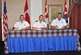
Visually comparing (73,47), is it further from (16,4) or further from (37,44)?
(16,4)

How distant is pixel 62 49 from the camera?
766 cm

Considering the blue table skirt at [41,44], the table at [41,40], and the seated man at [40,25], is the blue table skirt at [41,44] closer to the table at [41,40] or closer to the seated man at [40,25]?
the table at [41,40]

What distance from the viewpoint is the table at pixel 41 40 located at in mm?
7410

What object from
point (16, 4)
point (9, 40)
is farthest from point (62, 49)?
point (16, 4)

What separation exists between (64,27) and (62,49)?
961 mm

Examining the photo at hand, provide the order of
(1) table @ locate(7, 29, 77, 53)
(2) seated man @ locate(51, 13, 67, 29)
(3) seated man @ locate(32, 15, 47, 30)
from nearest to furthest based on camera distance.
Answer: (1) table @ locate(7, 29, 77, 53)
(3) seated man @ locate(32, 15, 47, 30)
(2) seated man @ locate(51, 13, 67, 29)

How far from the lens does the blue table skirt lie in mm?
7426

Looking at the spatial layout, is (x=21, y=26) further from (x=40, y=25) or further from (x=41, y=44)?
(x=41, y=44)

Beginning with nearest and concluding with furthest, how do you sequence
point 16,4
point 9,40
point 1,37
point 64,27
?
point 9,40 < point 64,27 < point 1,37 < point 16,4

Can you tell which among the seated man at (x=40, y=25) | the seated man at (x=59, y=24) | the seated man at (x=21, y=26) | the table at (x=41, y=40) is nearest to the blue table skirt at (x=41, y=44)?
the table at (x=41, y=40)

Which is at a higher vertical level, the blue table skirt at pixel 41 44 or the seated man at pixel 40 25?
the seated man at pixel 40 25

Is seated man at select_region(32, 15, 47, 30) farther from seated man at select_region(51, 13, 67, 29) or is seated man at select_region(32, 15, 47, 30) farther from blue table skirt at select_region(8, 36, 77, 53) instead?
blue table skirt at select_region(8, 36, 77, 53)

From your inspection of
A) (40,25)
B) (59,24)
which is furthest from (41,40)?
(59,24)

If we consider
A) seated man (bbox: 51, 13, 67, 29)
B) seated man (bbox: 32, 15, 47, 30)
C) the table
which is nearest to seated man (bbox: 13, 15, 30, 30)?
seated man (bbox: 32, 15, 47, 30)
